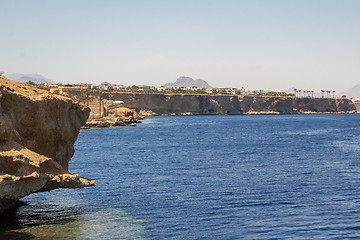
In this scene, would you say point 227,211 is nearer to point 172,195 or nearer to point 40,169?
point 172,195

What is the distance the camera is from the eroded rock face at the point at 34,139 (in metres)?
19.1

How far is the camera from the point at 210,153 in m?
61.5

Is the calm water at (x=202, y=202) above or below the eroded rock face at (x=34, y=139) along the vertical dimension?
below

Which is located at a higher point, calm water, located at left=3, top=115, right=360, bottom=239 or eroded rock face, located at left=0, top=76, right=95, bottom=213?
eroded rock face, located at left=0, top=76, right=95, bottom=213

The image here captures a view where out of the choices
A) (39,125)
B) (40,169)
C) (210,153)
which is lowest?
(210,153)

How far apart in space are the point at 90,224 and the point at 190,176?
17989 millimetres

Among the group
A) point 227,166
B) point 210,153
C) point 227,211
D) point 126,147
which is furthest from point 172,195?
point 126,147

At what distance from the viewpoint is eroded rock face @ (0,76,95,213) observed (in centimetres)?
1911

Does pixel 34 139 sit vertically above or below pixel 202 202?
above

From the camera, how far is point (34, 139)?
76.5ft

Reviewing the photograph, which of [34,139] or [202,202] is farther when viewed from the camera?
[202,202]

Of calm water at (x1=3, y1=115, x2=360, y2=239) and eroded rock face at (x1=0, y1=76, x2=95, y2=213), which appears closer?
eroded rock face at (x1=0, y1=76, x2=95, y2=213)

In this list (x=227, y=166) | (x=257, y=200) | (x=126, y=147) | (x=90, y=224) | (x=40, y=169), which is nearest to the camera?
(x=40, y=169)

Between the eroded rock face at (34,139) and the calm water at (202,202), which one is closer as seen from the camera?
the eroded rock face at (34,139)
